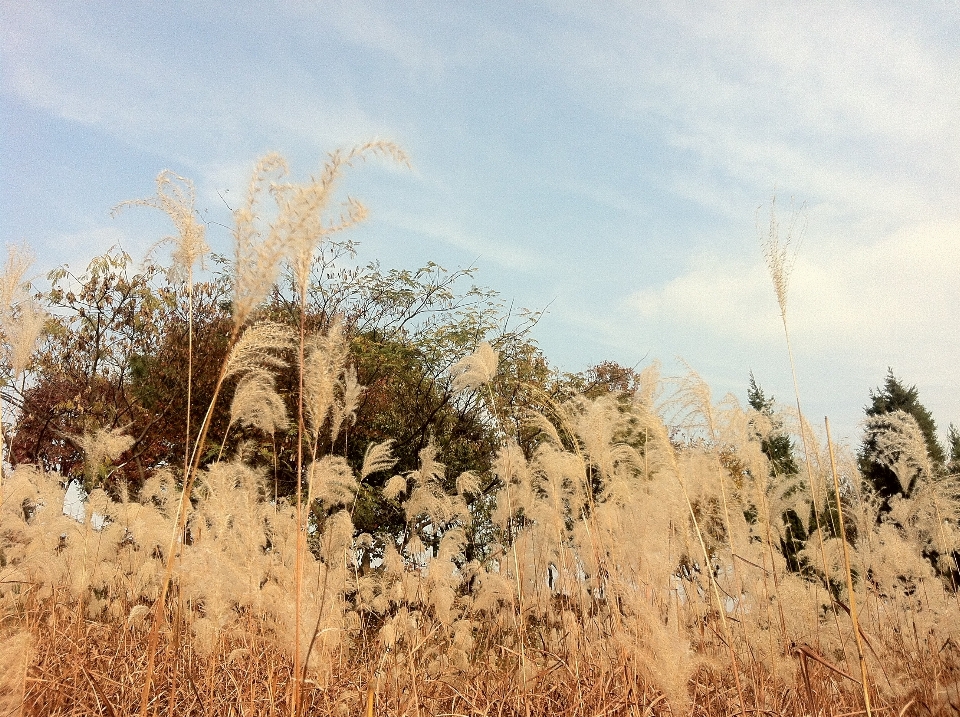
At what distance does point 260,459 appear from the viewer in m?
11.9

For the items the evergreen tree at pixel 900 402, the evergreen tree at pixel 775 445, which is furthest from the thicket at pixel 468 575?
the evergreen tree at pixel 900 402

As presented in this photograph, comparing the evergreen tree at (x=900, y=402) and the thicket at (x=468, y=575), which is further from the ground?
the evergreen tree at (x=900, y=402)

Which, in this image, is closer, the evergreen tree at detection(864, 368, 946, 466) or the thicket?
the thicket

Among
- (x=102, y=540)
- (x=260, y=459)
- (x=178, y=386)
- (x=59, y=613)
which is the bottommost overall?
(x=59, y=613)

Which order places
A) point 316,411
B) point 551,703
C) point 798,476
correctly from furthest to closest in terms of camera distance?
point 798,476 → point 551,703 → point 316,411

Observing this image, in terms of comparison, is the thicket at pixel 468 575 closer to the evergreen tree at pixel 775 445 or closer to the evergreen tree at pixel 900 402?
the evergreen tree at pixel 775 445

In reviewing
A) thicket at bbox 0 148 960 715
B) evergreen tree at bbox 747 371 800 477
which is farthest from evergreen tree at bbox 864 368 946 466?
thicket at bbox 0 148 960 715

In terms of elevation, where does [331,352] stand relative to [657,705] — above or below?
above

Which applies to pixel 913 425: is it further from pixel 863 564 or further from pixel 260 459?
pixel 260 459

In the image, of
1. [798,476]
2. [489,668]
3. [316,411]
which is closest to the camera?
[316,411]

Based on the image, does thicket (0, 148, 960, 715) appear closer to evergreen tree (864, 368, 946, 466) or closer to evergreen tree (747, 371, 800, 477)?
evergreen tree (747, 371, 800, 477)

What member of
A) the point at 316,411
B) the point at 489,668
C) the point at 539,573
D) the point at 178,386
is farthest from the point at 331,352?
the point at 178,386

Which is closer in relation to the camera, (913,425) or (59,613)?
(59,613)

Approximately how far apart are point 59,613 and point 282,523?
1706 mm
